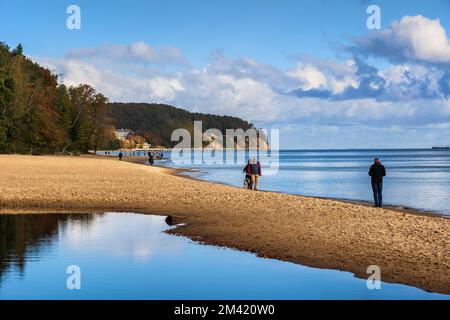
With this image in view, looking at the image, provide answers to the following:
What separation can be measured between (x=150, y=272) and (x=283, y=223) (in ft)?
23.9

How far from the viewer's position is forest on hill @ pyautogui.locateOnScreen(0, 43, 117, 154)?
78.0m

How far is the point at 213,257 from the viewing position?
1436 cm

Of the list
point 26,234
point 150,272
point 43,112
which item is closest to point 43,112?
point 43,112

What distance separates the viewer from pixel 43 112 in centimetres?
8462

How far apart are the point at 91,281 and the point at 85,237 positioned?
5.58 m

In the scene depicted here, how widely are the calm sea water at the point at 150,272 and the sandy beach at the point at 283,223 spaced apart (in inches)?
33.6

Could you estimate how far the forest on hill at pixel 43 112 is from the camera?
256ft
